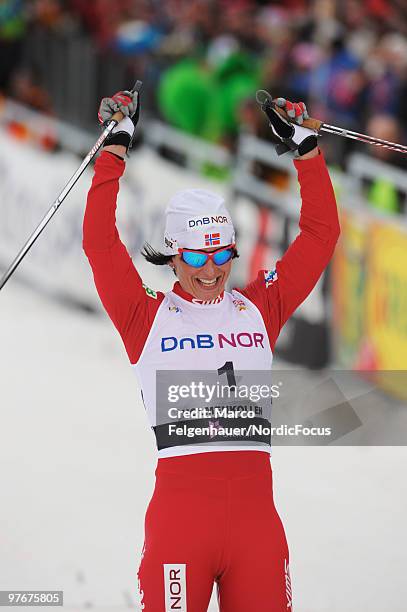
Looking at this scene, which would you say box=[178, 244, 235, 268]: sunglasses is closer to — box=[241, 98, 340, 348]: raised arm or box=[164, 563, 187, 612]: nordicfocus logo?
box=[241, 98, 340, 348]: raised arm

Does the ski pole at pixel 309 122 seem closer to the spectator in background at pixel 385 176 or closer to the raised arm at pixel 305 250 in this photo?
the raised arm at pixel 305 250

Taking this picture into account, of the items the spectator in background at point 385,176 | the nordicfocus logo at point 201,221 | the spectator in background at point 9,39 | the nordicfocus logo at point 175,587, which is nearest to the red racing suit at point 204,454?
the nordicfocus logo at point 175,587

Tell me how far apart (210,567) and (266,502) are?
274 mm

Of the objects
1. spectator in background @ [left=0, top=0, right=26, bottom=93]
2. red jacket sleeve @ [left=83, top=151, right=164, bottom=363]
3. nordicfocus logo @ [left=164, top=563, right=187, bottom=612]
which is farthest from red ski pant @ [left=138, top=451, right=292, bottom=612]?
spectator in background @ [left=0, top=0, right=26, bottom=93]

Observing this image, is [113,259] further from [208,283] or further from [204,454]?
[204,454]

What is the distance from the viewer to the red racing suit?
4172 mm

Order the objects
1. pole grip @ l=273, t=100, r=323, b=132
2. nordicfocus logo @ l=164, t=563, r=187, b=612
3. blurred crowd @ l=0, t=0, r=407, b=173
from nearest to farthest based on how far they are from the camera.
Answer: nordicfocus logo @ l=164, t=563, r=187, b=612 < pole grip @ l=273, t=100, r=323, b=132 < blurred crowd @ l=0, t=0, r=407, b=173

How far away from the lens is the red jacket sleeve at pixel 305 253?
447cm

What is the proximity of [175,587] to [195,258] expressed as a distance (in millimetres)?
1040

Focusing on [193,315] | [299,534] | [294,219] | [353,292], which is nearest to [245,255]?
[294,219]

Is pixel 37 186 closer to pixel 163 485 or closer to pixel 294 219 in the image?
pixel 294 219

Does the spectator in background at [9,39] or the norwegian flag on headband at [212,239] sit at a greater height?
the spectator in background at [9,39]

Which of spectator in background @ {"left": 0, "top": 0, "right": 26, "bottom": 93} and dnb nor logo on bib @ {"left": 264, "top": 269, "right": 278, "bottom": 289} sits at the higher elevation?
spectator in background @ {"left": 0, "top": 0, "right": 26, "bottom": 93}

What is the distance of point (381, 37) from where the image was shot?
10.5m
